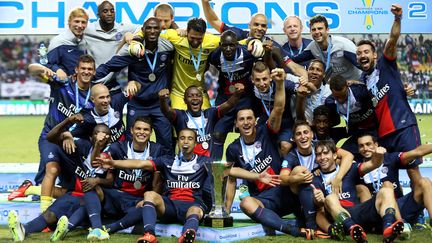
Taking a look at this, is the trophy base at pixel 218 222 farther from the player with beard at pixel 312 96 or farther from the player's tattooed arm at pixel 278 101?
the player with beard at pixel 312 96

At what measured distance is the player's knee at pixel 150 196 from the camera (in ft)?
19.9

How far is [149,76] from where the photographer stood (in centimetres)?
745

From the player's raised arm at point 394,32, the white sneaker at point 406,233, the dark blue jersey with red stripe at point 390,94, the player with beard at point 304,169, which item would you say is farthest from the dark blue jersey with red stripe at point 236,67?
the white sneaker at point 406,233

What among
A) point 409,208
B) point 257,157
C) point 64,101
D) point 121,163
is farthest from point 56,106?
point 409,208

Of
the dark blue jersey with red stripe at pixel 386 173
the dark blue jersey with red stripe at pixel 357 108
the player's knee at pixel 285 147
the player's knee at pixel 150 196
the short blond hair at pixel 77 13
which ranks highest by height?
the short blond hair at pixel 77 13

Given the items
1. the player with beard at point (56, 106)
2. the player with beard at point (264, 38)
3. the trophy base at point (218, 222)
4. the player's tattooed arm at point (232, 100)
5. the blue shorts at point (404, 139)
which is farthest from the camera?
the player with beard at point (264, 38)

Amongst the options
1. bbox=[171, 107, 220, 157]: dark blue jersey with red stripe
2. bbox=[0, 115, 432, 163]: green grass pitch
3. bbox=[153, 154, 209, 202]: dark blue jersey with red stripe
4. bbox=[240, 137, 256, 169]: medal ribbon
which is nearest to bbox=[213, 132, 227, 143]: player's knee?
bbox=[171, 107, 220, 157]: dark blue jersey with red stripe

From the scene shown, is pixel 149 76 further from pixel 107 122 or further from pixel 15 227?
pixel 15 227

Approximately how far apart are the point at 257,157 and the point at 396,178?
1.24 m

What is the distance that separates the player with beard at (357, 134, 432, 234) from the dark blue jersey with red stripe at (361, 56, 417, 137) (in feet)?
1.09

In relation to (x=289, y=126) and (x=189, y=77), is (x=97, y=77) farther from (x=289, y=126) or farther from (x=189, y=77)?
(x=289, y=126)

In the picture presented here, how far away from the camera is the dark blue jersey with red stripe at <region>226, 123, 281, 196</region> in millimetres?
6680

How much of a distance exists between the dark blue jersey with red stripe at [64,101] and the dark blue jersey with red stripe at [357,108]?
91.3 inches

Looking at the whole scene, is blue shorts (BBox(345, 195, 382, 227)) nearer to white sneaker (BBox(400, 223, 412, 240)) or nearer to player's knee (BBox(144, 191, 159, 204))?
white sneaker (BBox(400, 223, 412, 240))
